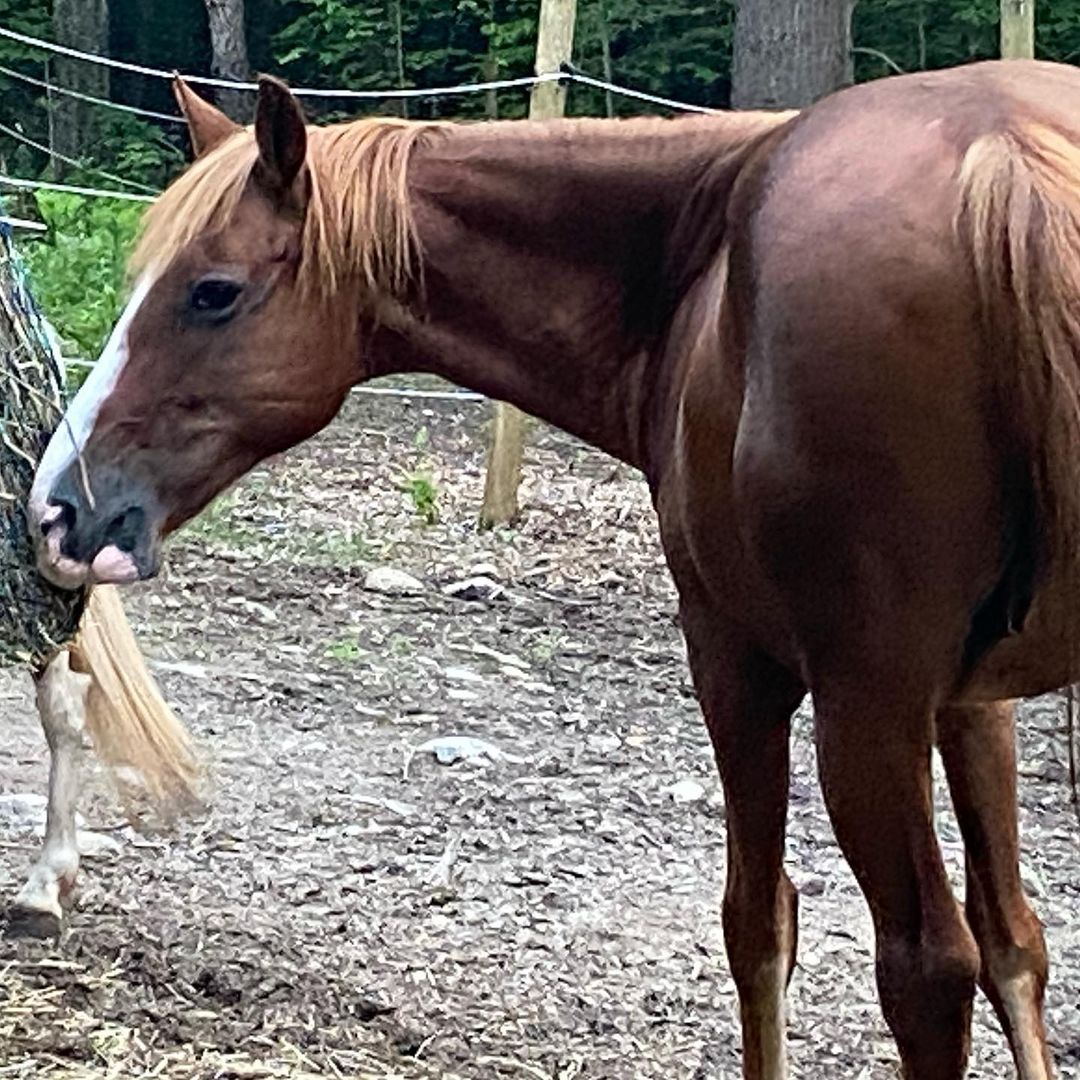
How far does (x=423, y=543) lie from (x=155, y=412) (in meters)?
3.54

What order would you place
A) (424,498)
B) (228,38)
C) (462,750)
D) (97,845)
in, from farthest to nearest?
(228,38)
(424,498)
(462,750)
(97,845)

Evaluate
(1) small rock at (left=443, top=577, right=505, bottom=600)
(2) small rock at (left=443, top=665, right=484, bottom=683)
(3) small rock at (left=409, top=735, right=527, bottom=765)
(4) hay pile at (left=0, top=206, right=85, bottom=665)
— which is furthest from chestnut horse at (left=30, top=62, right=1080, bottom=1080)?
(1) small rock at (left=443, top=577, right=505, bottom=600)

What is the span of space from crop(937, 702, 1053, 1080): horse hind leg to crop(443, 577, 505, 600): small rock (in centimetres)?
295

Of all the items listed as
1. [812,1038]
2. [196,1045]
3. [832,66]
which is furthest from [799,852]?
[832,66]

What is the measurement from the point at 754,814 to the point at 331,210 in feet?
3.07

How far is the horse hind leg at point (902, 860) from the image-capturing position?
1855 millimetres

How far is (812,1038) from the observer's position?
2.89 metres

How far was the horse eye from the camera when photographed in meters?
2.38

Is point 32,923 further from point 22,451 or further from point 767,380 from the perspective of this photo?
point 767,380

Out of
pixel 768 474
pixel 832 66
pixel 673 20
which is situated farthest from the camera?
pixel 673 20

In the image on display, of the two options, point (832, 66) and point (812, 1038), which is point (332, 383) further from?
point (832, 66)

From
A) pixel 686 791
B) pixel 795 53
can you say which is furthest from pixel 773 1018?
pixel 795 53

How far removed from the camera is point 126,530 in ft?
8.11

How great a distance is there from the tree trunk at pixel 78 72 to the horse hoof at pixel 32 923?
33.1ft
